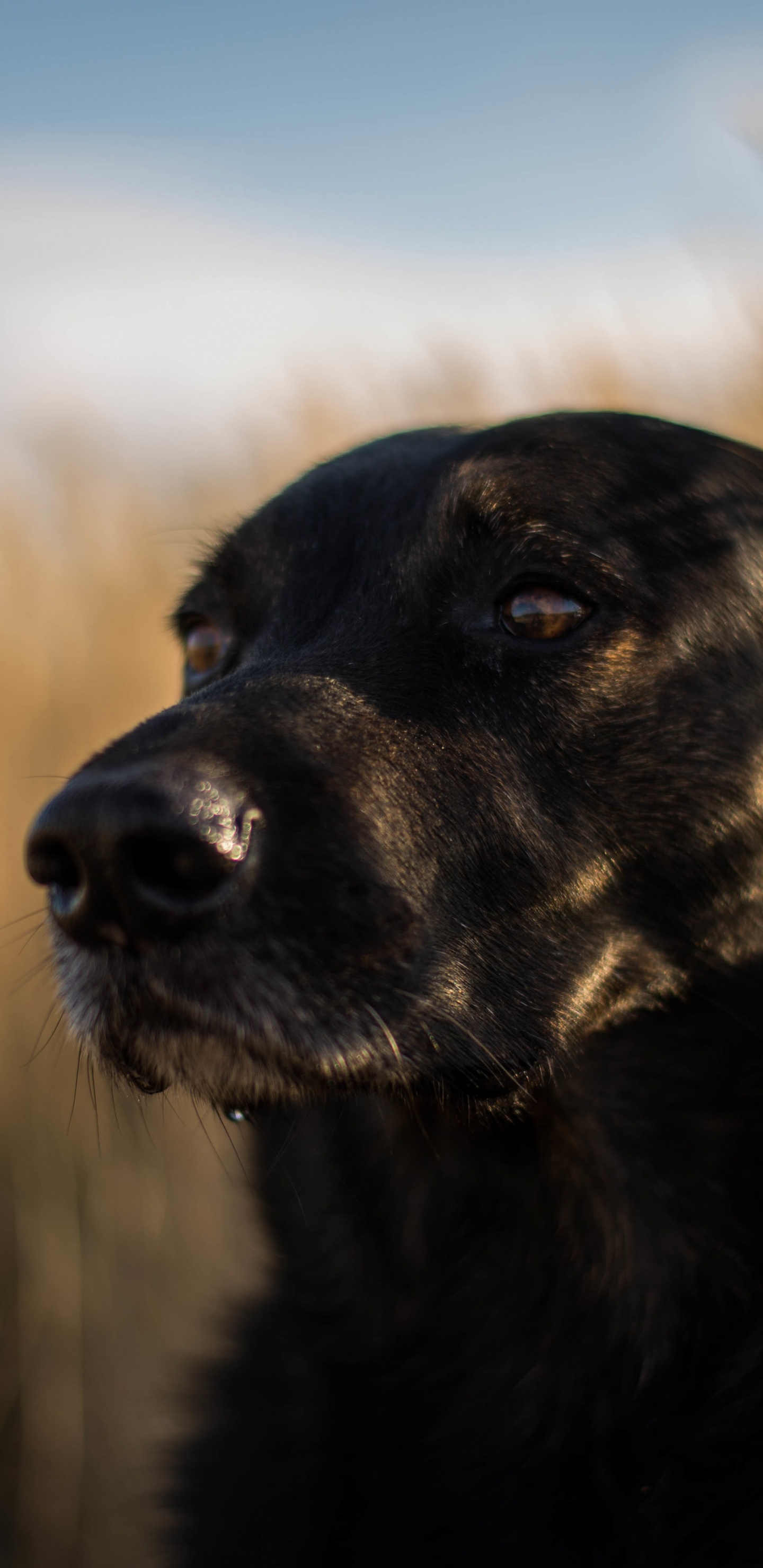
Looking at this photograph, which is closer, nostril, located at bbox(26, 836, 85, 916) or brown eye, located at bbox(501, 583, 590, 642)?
nostril, located at bbox(26, 836, 85, 916)

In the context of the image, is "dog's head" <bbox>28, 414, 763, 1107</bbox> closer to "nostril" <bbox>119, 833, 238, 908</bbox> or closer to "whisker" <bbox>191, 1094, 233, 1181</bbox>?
"nostril" <bbox>119, 833, 238, 908</bbox>

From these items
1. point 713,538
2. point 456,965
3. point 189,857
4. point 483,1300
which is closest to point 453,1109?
point 456,965

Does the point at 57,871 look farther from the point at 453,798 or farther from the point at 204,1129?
the point at 204,1129

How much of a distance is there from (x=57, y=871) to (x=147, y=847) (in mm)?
190

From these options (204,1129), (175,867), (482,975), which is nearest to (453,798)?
(482,975)

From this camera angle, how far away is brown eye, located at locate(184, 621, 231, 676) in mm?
2611

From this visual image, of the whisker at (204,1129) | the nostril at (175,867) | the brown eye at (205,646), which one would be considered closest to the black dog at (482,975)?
the nostril at (175,867)

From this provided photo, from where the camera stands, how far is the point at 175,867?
1513 millimetres

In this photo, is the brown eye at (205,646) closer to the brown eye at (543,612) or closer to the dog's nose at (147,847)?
the brown eye at (543,612)

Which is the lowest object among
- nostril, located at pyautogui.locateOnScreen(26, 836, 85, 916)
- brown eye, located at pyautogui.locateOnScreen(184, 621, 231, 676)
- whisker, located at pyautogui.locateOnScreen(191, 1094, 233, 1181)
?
whisker, located at pyautogui.locateOnScreen(191, 1094, 233, 1181)

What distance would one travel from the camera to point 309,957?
1.62 metres

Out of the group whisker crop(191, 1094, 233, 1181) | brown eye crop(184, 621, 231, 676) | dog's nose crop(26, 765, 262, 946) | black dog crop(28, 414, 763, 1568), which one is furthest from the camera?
brown eye crop(184, 621, 231, 676)

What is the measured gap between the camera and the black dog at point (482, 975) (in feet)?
5.32

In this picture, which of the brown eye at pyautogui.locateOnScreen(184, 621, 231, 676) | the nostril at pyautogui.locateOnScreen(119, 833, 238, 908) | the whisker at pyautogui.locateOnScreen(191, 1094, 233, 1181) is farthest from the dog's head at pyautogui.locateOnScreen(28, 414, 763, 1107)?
the brown eye at pyautogui.locateOnScreen(184, 621, 231, 676)
